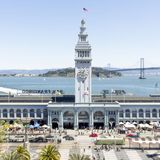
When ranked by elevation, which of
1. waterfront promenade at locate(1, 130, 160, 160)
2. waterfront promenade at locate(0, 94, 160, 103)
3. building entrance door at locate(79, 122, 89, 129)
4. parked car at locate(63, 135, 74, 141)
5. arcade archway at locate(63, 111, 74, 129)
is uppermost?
waterfront promenade at locate(0, 94, 160, 103)

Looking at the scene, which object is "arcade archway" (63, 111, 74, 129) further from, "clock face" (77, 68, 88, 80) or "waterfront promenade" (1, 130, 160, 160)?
"waterfront promenade" (1, 130, 160, 160)

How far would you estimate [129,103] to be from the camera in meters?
128

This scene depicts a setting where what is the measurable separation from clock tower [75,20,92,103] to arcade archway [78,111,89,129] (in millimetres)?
3329

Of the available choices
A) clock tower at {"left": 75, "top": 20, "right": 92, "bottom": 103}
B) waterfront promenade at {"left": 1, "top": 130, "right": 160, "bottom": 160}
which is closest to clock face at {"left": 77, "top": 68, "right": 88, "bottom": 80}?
clock tower at {"left": 75, "top": 20, "right": 92, "bottom": 103}

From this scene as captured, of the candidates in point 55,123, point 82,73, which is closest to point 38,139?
point 55,123

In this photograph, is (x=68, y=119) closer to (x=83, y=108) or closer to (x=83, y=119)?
(x=83, y=119)

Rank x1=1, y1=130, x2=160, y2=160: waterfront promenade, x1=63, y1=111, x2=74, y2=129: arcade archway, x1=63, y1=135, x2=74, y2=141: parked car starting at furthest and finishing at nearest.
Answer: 1. x1=63, y1=111, x2=74, y2=129: arcade archway
2. x1=63, y1=135, x2=74, y2=141: parked car
3. x1=1, y1=130, x2=160, y2=160: waterfront promenade

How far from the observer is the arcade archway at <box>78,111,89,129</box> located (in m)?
122

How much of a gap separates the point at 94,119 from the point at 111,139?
1838 cm

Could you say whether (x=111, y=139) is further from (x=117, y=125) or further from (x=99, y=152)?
(x=117, y=125)

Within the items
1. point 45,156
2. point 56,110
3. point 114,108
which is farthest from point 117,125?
point 45,156

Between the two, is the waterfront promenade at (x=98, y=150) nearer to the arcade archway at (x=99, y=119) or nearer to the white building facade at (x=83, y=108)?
the white building facade at (x=83, y=108)

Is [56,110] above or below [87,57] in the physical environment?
below

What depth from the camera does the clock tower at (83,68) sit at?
120m
